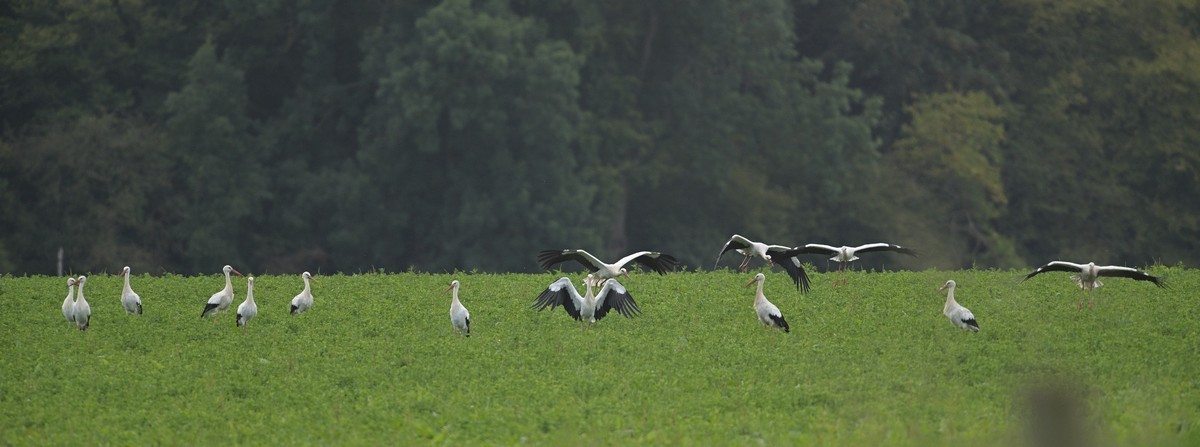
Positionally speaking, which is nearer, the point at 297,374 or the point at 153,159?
the point at 297,374

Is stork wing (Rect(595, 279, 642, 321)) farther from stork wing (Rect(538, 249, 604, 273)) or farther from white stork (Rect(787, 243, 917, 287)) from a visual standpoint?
white stork (Rect(787, 243, 917, 287))

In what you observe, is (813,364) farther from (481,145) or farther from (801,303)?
(481,145)

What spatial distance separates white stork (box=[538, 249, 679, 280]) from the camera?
49.5 feet

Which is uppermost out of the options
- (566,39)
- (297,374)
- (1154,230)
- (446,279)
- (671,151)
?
(297,374)

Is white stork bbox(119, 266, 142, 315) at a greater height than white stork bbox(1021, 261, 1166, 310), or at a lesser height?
lesser

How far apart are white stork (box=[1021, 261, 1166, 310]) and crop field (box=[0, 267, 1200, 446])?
28 centimetres

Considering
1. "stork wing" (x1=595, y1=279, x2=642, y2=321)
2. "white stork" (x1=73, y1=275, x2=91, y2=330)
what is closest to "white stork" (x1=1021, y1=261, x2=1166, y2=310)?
"stork wing" (x1=595, y1=279, x2=642, y2=321)

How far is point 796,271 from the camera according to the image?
17.1m

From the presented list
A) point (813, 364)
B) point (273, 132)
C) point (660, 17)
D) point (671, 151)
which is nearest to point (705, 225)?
point (671, 151)

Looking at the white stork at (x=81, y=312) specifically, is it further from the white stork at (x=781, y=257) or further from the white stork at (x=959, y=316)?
the white stork at (x=959, y=316)

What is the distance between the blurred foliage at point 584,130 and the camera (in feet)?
116

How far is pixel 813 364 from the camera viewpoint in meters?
13.1

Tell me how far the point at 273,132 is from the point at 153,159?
8.70ft

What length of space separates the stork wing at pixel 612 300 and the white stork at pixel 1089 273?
3.61 m
